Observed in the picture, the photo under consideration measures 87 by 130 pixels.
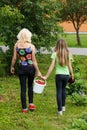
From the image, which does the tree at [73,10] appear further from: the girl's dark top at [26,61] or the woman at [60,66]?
the girl's dark top at [26,61]

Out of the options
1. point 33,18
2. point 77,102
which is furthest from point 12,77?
point 77,102

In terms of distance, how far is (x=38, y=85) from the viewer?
27.2 ft

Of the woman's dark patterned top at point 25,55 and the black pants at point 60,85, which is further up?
the woman's dark patterned top at point 25,55

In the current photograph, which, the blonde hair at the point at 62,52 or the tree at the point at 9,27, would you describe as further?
the tree at the point at 9,27

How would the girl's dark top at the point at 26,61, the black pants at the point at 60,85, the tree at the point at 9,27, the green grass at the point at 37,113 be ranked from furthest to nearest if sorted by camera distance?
the tree at the point at 9,27, the black pants at the point at 60,85, the girl's dark top at the point at 26,61, the green grass at the point at 37,113

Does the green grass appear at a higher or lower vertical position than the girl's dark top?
lower

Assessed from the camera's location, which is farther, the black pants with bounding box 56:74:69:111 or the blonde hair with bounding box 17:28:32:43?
the black pants with bounding box 56:74:69:111

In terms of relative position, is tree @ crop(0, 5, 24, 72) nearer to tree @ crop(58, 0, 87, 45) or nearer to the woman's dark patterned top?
the woman's dark patterned top

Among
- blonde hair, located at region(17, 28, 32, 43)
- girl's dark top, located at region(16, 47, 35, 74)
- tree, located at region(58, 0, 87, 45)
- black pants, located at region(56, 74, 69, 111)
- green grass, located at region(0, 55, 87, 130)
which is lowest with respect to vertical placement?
tree, located at region(58, 0, 87, 45)

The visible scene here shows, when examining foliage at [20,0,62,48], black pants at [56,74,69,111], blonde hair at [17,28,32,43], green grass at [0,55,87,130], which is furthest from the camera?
foliage at [20,0,62,48]

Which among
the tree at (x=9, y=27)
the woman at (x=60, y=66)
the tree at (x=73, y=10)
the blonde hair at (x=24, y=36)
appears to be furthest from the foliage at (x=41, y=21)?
the tree at (x=73, y=10)

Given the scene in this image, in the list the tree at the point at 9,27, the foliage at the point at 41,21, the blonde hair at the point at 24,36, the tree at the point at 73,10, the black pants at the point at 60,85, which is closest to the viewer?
the blonde hair at the point at 24,36

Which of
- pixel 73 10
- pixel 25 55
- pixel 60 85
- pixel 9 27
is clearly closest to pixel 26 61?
pixel 25 55

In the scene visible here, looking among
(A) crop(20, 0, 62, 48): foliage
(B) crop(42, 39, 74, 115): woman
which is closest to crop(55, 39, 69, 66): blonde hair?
(B) crop(42, 39, 74, 115): woman
